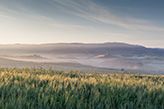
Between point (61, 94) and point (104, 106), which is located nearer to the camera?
point (104, 106)

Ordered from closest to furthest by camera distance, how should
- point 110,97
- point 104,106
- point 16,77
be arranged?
point 104,106 → point 110,97 → point 16,77

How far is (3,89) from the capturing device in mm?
3949

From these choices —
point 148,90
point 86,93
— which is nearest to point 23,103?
point 86,93

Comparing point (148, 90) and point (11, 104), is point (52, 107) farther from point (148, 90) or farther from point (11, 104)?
point (148, 90)

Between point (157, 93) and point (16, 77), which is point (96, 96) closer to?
point (157, 93)

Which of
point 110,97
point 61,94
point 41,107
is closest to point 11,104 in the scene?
point 41,107

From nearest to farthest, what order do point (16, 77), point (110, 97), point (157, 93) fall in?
point (110, 97) → point (157, 93) → point (16, 77)

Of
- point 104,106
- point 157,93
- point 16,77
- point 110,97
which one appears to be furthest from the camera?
point 16,77

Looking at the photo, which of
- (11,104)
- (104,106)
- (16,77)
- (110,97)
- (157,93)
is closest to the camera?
(11,104)

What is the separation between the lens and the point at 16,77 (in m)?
5.44

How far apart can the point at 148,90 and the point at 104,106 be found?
155 cm

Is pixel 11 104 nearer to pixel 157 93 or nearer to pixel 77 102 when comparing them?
pixel 77 102

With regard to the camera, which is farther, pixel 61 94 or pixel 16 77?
pixel 16 77

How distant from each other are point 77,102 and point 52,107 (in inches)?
19.8
